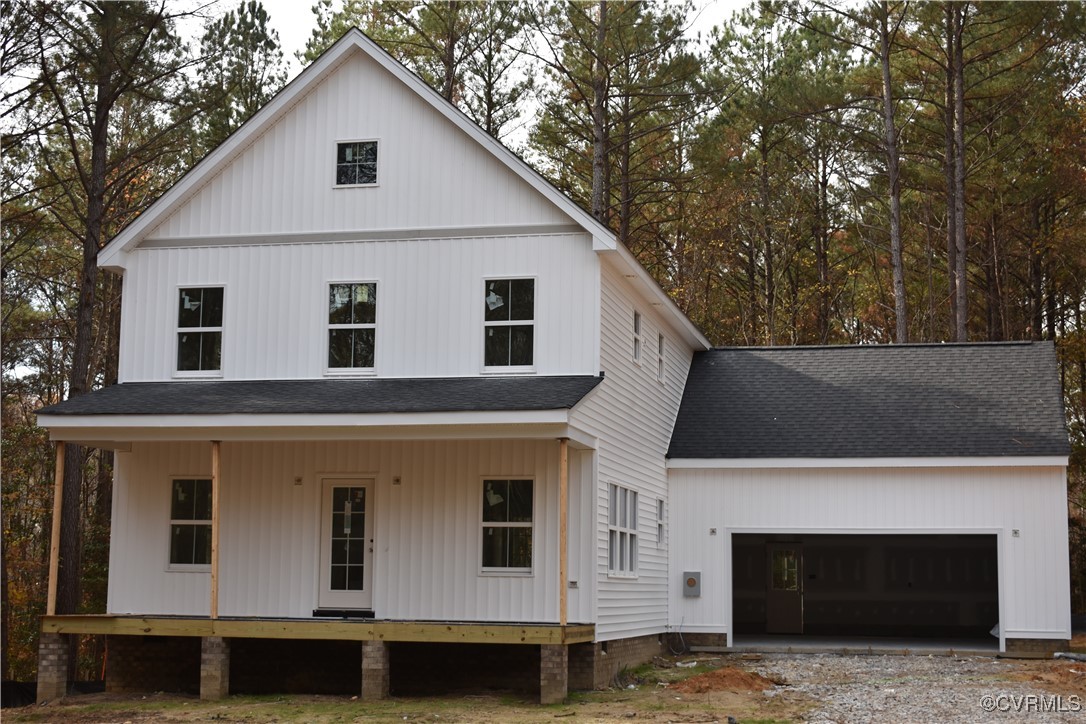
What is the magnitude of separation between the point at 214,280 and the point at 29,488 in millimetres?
16413

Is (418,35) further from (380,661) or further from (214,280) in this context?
(380,661)

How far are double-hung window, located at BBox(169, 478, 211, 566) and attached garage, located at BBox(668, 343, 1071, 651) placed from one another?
8106mm

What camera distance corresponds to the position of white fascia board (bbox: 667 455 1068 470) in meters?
20.1

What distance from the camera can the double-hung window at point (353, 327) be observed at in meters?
17.8

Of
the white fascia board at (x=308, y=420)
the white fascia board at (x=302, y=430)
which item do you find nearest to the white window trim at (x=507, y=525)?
the white fascia board at (x=302, y=430)

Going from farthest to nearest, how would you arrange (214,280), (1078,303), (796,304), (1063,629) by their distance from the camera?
(796,304)
(1078,303)
(1063,629)
(214,280)

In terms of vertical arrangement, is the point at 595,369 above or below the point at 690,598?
above

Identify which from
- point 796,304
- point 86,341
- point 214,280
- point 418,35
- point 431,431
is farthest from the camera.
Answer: point 796,304

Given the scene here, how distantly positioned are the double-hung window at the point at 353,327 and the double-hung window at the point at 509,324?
5.57ft

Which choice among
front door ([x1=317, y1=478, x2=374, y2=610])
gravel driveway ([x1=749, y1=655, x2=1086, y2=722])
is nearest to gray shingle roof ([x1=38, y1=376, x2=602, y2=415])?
front door ([x1=317, y1=478, x2=374, y2=610])

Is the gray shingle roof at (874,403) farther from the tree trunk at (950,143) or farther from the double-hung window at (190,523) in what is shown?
the double-hung window at (190,523)

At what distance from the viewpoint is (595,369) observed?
16906 millimetres

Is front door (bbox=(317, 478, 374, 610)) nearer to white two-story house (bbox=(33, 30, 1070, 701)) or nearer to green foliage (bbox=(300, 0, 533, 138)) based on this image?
white two-story house (bbox=(33, 30, 1070, 701))

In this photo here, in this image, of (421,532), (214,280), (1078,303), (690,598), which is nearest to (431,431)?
(421,532)
